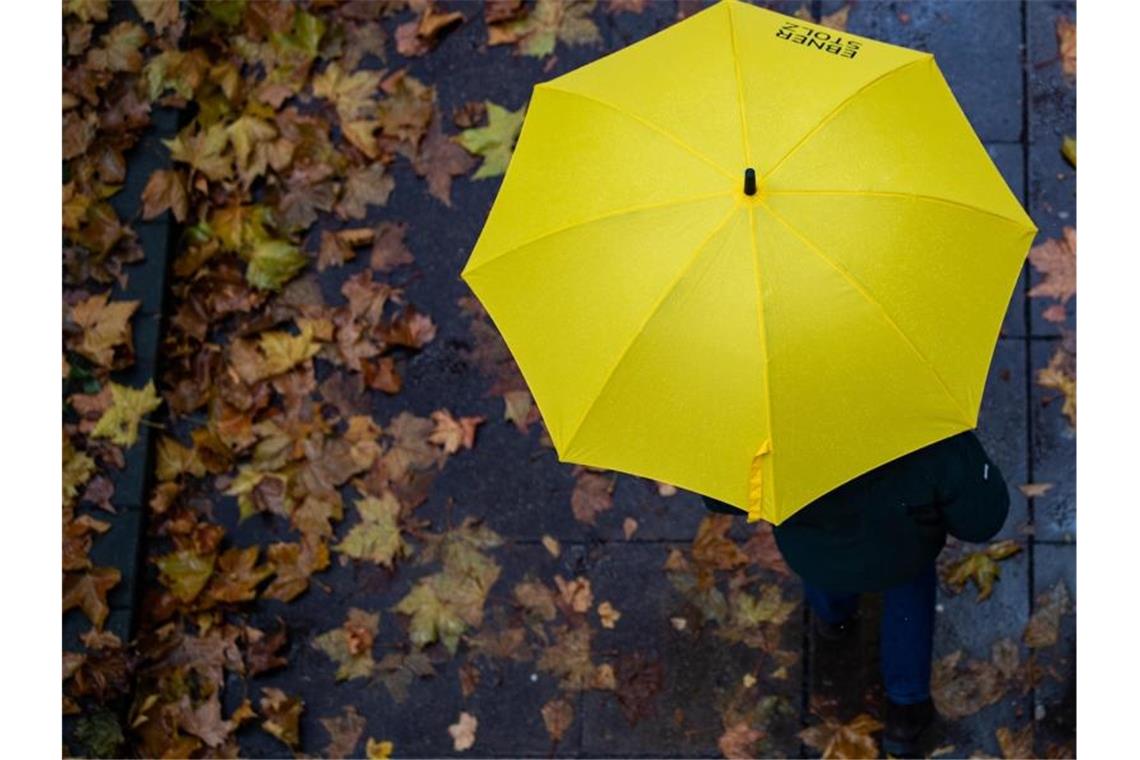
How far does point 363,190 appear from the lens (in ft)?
18.5

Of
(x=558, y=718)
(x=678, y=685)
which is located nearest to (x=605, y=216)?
(x=678, y=685)

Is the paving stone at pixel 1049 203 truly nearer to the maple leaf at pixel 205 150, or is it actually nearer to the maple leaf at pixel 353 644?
the maple leaf at pixel 353 644

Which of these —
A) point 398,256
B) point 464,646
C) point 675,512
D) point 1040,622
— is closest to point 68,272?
point 398,256

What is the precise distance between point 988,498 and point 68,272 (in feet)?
13.2

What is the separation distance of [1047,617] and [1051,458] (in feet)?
2.02

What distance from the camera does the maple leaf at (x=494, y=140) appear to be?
5580 mm

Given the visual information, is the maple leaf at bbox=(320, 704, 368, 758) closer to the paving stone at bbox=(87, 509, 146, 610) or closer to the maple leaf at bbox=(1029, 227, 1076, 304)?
the paving stone at bbox=(87, 509, 146, 610)

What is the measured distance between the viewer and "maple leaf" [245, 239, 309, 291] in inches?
219

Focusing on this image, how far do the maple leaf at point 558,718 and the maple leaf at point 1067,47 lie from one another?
10.9 feet

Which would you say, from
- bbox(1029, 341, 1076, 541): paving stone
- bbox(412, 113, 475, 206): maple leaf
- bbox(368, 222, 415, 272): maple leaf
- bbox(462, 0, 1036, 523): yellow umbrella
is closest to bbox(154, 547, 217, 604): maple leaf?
bbox(368, 222, 415, 272): maple leaf

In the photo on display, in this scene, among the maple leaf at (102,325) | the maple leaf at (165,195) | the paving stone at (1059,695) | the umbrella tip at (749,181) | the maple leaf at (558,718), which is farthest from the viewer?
the maple leaf at (165,195)

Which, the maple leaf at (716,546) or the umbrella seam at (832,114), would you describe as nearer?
the umbrella seam at (832,114)

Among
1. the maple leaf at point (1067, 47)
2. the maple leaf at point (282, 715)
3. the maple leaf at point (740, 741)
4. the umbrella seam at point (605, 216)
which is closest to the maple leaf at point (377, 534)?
the maple leaf at point (282, 715)

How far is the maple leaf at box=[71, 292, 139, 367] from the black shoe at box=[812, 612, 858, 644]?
3.06m
